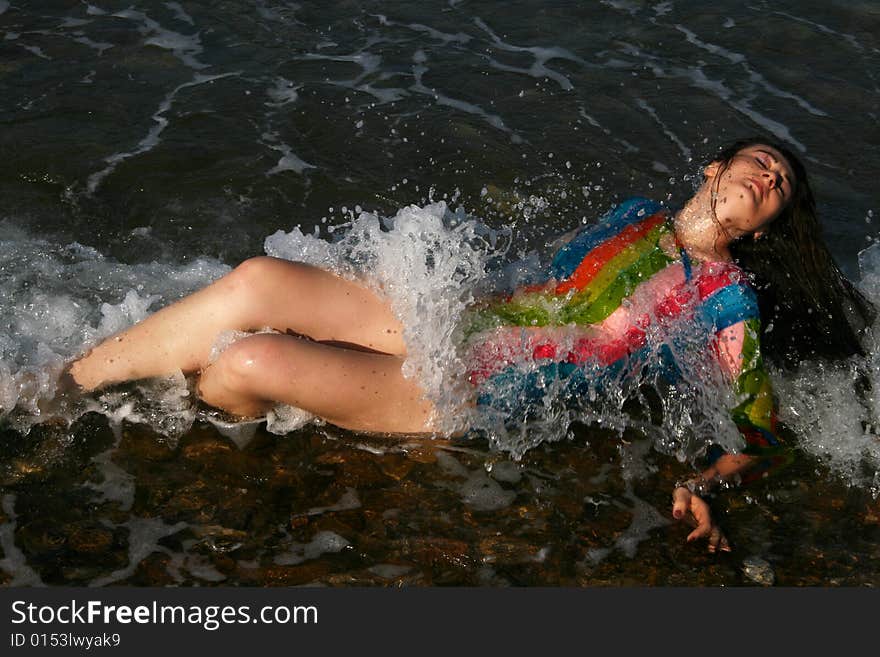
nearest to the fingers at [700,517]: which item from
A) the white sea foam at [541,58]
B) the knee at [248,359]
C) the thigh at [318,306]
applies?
the thigh at [318,306]

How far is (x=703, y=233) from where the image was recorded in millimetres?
4227

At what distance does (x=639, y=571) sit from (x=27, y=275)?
3273 millimetres

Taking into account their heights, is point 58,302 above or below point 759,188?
below

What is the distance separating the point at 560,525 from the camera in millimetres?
4102

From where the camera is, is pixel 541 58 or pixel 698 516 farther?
pixel 541 58

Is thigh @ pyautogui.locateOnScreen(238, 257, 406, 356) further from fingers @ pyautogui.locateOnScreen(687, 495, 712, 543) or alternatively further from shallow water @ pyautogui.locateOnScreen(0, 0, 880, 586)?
fingers @ pyautogui.locateOnScreen(687, 495, 712, 543)

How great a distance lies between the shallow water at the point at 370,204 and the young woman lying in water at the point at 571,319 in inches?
9.9

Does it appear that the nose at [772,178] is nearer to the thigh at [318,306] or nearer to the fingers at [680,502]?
the fingers at [680,502]

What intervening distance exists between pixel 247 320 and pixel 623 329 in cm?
148

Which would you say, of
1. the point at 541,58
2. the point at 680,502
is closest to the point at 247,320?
the point at 680,502

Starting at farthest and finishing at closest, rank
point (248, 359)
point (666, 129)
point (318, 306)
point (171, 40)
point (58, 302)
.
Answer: point (171, 40) < point (666, 129) < point (58, 302) < point (318, 306) < point (248, 359)

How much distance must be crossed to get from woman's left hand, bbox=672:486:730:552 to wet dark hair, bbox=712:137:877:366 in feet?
2.83

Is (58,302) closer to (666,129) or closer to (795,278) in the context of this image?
(795,278)

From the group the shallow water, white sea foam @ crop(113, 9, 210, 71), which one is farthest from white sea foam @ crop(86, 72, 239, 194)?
white sea foam @ crop(113, 9, 210, 71)
